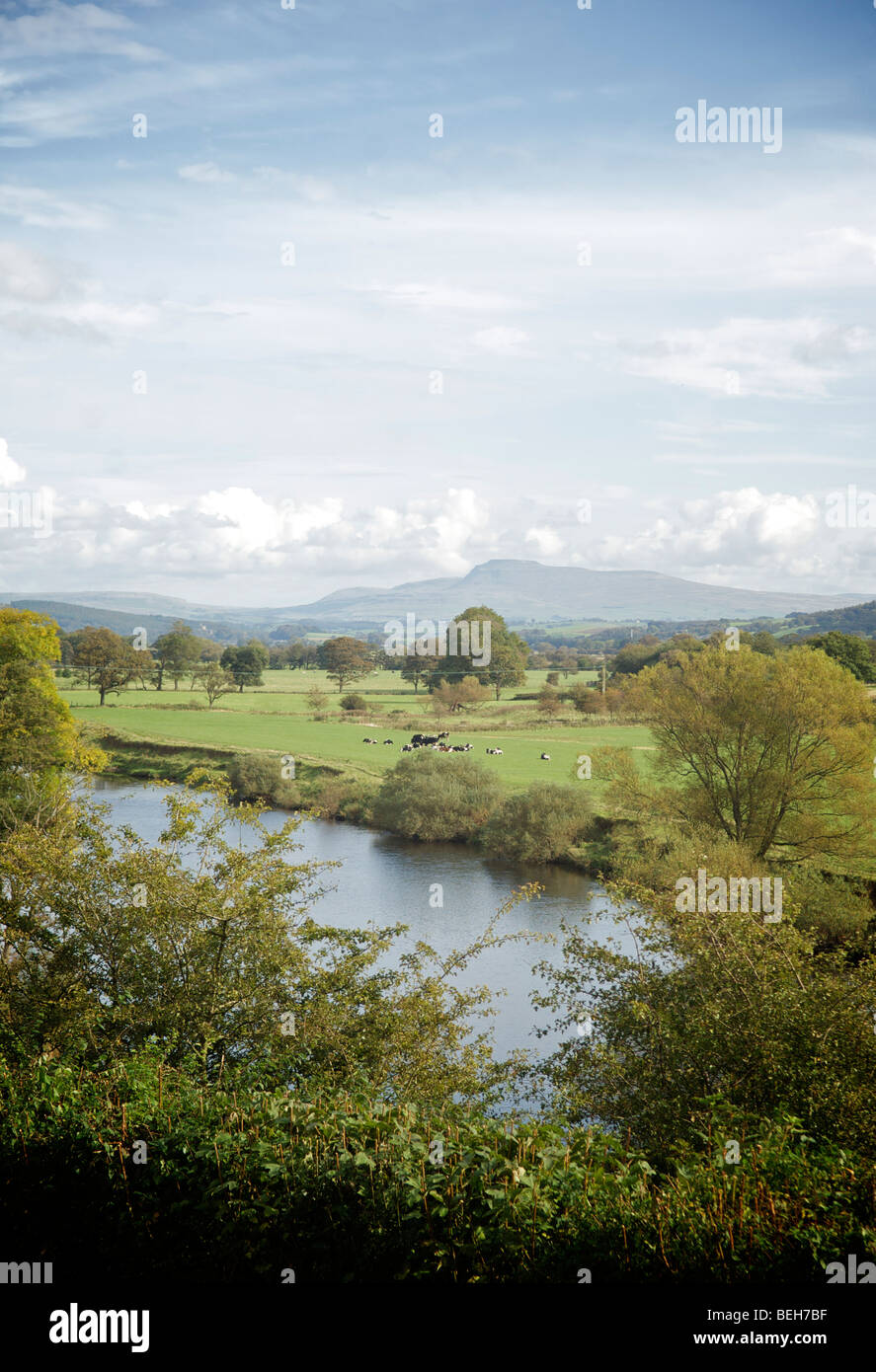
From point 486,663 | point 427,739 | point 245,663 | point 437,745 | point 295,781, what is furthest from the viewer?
point 245,663

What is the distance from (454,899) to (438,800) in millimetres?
10721

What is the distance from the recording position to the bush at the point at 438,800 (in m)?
43.7

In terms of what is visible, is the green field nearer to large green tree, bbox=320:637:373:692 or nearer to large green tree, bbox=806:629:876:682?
large green tree, bbox=320:637:373:692

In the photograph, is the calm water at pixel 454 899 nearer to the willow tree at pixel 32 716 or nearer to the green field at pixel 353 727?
the willow tree at pixel 32 716

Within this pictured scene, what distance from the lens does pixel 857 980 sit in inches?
430

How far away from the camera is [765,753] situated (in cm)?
3309

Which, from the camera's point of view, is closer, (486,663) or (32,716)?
(32,716)

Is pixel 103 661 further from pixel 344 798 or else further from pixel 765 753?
pixel 765 753

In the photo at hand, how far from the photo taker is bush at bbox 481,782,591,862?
129ft

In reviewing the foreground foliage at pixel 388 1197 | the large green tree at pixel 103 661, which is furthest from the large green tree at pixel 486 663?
the foreground foliage at pixel 388 1197

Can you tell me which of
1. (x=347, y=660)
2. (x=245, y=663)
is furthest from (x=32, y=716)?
(x=347, y=660)

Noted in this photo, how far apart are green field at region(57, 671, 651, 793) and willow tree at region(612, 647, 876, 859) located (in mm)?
8171
